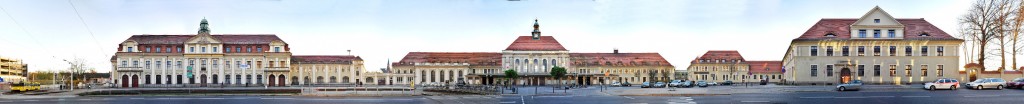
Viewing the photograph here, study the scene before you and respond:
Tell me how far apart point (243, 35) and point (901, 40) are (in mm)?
67518

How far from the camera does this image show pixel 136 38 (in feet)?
345

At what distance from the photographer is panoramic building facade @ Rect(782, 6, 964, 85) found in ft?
222

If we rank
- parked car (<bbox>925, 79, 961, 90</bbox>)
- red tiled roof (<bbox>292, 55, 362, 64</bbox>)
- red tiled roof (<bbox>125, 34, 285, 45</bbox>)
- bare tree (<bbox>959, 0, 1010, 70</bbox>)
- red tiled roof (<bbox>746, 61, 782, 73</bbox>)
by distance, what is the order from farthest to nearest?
1. red tiled roof (<bbox>746, 61, 782, 73</bbox>)
2. red tiled roof (<bbox>292, 55, 362, 64</bbox>)
3. red tiled roof (<bbox>125, 34, 285, 45</bbox>)
4. bare tree (<bbox>959, 0, 1010, 70</bbox>)
5. parked car (<bbox>925, 79, 961, 90</bbox>)

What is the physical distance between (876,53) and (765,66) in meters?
75.3

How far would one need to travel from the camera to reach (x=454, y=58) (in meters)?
138

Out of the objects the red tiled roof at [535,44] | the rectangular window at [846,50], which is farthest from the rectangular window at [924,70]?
the red tiled roof at [535,44]

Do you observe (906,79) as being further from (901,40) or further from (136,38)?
(136,38)

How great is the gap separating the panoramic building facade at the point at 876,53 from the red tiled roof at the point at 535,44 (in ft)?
230

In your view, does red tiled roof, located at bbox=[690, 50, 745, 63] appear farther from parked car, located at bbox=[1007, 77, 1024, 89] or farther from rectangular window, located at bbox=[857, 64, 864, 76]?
parked car, located at bbox=[1007, 77, 1024, 89]

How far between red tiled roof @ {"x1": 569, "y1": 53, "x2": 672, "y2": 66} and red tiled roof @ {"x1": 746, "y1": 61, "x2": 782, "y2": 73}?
39.2 ft

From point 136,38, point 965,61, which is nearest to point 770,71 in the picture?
point 965,61

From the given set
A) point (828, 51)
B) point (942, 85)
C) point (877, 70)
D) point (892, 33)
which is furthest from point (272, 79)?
point (942, 85)

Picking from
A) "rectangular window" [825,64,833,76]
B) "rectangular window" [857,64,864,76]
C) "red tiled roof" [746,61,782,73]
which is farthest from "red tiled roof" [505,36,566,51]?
"rectangular window" [857,64,864,76]

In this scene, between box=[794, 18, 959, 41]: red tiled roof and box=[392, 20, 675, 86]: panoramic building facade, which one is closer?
box=[794, 18, 959, 41]: red tiled roof
